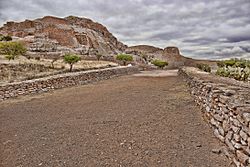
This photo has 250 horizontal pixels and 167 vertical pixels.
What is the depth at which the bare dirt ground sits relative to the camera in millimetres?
4992

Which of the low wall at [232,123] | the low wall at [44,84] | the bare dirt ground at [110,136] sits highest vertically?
the low wall at [232,123]

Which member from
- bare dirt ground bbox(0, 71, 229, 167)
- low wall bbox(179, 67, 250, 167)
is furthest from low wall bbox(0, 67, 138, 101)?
low wall bbox(179, 67, 250, 167)

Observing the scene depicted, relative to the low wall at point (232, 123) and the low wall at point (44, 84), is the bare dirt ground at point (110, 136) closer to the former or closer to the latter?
the low wall at point (232, 123)

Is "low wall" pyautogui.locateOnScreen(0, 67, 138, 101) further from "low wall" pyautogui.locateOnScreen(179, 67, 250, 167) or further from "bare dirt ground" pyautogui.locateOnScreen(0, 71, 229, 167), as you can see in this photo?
"low wall" pyautogui.locateOnScreen(179, 67, 250, 167)

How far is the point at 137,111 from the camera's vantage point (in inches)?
354

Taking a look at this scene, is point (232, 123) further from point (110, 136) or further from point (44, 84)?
point (44, 84)

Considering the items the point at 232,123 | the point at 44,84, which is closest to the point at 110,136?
the point at 232,123

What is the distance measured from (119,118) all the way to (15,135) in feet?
9.90

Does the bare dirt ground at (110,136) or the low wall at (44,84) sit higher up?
the bare dirt ground at (110,136)

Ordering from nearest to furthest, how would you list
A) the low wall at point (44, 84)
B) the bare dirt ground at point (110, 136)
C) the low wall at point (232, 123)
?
the low wall at point (232, 123) < the bare dirt ground at point (110, 136) < the low wall at point (44, 84)

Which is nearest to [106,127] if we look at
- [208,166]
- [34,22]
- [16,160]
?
[16,160]

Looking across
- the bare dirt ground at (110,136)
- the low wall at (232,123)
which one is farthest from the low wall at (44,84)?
the low wall at (232,123)

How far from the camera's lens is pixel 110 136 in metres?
6.34

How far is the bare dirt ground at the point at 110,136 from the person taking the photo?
16.4 feet
